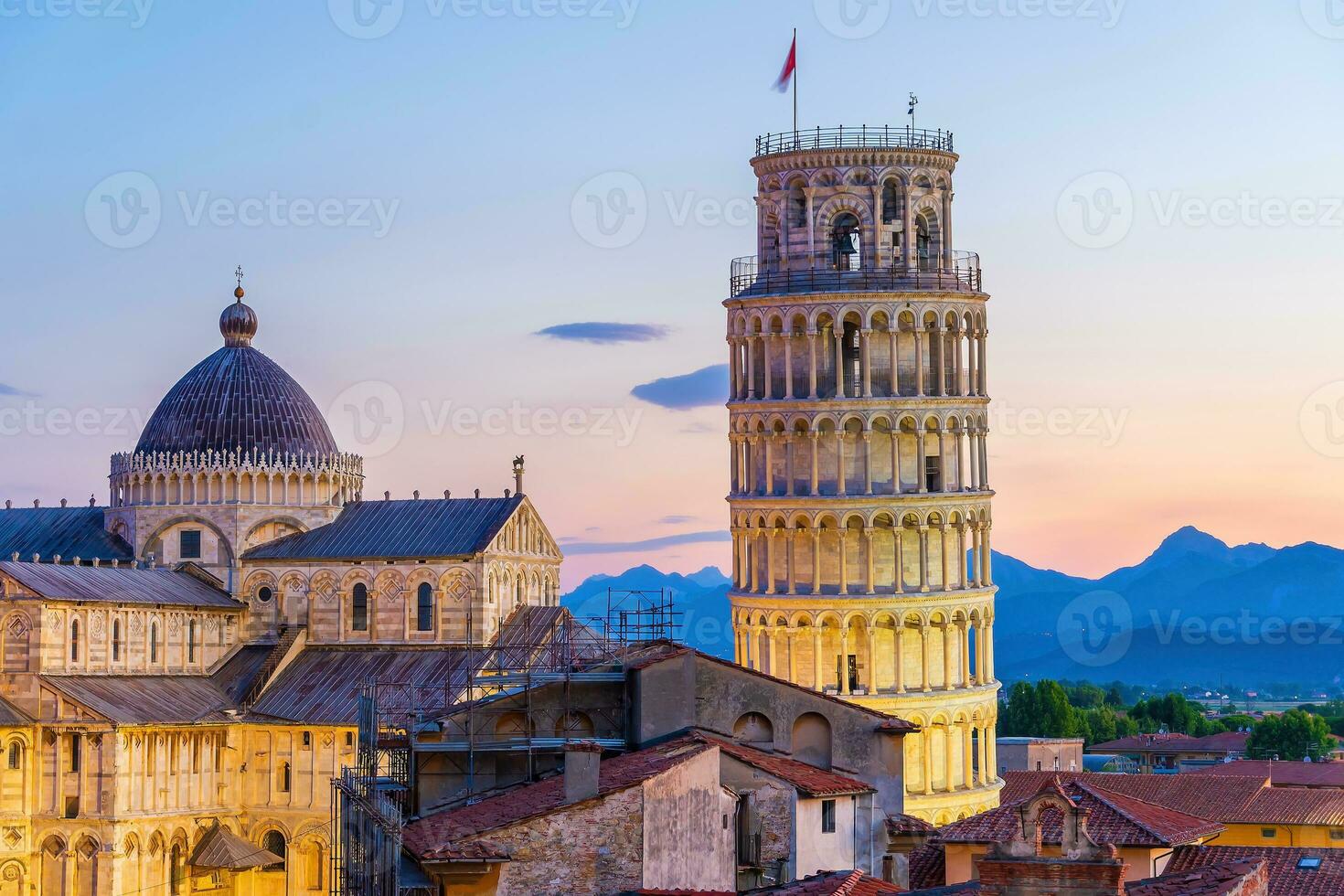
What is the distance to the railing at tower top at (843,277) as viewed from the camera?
95750 mm

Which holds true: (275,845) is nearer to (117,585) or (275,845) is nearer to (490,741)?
(117,585)

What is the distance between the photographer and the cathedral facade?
291ft

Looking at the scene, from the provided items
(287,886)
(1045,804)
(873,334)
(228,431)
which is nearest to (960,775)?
(873,334)

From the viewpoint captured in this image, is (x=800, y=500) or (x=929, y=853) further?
(x=800, y=500)

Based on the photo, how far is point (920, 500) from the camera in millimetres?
95000

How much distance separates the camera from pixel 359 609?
324ft

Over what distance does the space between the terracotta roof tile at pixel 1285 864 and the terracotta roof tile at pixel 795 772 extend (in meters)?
7.78

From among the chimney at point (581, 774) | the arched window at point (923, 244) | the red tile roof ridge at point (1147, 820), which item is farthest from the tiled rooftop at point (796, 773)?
the arched window at point (923, 244)

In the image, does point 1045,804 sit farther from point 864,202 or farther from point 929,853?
point 864,202

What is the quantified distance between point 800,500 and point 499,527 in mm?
11943

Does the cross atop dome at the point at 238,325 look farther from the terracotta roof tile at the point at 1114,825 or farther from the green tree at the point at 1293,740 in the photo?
the green tree at the point at 1293,740

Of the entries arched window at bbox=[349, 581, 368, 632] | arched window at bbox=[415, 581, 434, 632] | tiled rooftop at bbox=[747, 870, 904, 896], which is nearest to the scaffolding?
tiled rooftop at bbox=[747, 870, 904, 896]

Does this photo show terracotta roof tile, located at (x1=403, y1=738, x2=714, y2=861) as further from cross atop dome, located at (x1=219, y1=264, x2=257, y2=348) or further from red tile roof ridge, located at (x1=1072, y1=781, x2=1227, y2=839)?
cross atop dome, located at (x1=219, y1=264, x2=257, y2=348)

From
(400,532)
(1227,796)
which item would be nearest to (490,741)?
(400,532)
